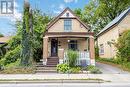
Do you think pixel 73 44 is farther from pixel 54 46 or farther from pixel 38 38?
pixel 38 38

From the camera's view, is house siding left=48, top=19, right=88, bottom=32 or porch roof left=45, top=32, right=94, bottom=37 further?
house siding left=48, top=19, right=88, bottom=32

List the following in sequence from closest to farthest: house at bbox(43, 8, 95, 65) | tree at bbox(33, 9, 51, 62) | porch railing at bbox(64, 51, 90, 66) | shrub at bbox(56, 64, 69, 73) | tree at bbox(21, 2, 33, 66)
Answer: shrub at bbox(56, 64, 69, 73), tree at bbox(21, 2, 33, 66), porch railing at bbox(64, 51, 90, 66), house at bbox(43, 8, 95, 65), tree at bbox(33, 9, 51, 62)

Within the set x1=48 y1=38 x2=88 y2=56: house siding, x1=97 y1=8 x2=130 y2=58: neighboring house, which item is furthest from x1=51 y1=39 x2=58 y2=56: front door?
x1=97 y1=8 x2=130 y2=58: neighboring house

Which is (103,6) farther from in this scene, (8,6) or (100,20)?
(8,6)

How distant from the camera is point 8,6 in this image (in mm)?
29516

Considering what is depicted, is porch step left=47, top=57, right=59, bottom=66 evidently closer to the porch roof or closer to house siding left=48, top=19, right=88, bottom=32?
the porch roof

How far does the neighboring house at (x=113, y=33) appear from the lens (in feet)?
102

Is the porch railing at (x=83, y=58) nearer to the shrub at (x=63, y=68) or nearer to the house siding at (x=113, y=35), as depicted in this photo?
the shrub at (x=63, y=68)

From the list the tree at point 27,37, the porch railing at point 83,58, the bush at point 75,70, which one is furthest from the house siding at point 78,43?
the bush at point 75,70

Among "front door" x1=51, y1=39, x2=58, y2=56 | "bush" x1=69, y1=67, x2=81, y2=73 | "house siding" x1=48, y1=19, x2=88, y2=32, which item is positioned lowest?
"bush" x1=69, y1=67, x2=81, y2=73

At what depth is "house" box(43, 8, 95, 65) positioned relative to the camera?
88.1 feet

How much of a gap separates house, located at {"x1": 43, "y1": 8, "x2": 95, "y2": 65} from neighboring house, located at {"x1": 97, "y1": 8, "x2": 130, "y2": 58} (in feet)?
13.6

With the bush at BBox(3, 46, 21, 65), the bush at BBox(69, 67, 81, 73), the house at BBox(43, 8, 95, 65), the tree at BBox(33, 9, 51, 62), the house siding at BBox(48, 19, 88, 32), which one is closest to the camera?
the bush at BBox(69, 67, 81, 73)

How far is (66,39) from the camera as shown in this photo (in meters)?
31.1
